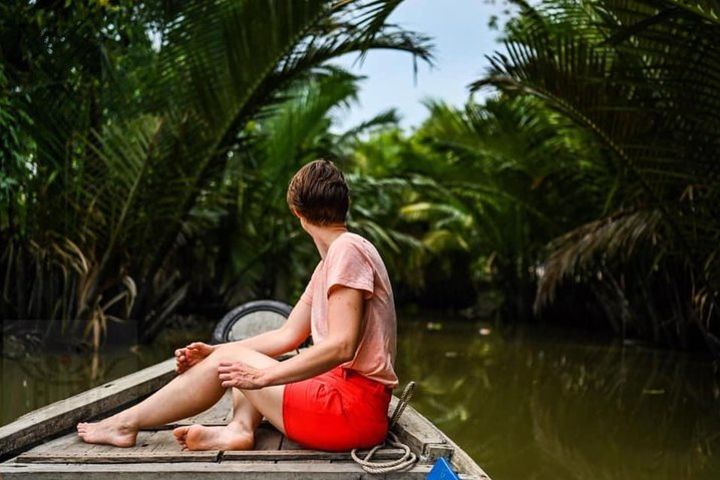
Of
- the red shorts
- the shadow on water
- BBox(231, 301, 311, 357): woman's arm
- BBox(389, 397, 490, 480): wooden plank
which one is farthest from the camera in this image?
the shadow on water

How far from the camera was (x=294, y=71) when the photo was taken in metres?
7.23

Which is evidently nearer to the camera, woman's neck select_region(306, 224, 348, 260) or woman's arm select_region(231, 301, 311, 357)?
woman's neck select_region(306, 224, 348, 260)

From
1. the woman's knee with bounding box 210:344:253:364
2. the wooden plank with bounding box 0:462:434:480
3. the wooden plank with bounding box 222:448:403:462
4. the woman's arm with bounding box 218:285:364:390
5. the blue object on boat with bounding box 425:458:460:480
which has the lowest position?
the wooden plank with bounding box 222:448:403:462

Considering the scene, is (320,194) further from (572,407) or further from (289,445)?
(572,407)

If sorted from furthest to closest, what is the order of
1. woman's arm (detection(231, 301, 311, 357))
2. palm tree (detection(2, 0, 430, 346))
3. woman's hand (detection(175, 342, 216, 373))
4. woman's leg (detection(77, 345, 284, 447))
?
1. palm tree (detection(2, 0, 430, 346))
2. woman's arm (detection(231, 301, 311, 357))
3. woman's hand (detection(175, 342, 216, 373))
4. woman's leg (detection(77, 345, 284, 447))

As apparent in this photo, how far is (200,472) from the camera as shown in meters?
2.27

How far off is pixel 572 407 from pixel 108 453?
385cm

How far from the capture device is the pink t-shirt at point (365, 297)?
245cm

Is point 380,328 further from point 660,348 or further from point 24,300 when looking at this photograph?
point 660,348

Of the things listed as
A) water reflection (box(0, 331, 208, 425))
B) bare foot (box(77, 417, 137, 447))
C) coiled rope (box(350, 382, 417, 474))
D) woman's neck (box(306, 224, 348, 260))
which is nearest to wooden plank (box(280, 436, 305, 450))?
coiled rope (box(350, 382, 417, 474))

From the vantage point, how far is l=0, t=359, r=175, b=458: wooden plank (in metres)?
2.64

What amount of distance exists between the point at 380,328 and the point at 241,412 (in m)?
0.57

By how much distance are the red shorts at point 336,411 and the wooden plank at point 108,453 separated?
265 mm

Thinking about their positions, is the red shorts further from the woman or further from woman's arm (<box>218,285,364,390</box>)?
woman's arm (<box>218,285,364,390</box>)
